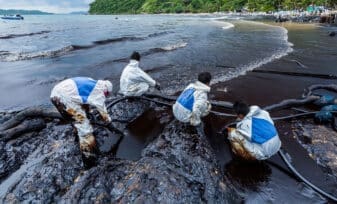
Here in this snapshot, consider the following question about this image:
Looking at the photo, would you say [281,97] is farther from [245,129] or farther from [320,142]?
[245,129]

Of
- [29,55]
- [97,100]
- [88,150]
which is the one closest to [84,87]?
[97,100]

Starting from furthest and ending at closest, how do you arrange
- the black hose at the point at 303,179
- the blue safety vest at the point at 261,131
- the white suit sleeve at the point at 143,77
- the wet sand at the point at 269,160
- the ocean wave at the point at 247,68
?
1. the ocean wave at the point at 247,68
2. the white suit sleeve at the point at 143,77
3. the blue safety vest at the point at 261,131
4. the wet sand at the point at 269,160
5. the black hose at the point at 303,179

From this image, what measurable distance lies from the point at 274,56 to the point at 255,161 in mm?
12221

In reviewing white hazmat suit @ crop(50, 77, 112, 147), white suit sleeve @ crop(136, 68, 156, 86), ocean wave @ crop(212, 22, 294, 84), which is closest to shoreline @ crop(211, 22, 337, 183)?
ocean wave @ crop(212, 22, 294, 84)

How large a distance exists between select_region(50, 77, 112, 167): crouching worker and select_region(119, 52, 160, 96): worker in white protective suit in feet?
6.51

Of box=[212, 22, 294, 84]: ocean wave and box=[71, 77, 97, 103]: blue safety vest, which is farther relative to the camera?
box=[212, 22, 294, 84]: ocean wave

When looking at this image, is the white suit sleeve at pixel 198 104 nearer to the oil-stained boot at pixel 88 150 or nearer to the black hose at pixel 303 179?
the black hose at pixel 303 179

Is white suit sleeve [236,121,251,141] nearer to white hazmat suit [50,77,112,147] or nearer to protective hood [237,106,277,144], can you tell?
protective hood [237,106,277,144]

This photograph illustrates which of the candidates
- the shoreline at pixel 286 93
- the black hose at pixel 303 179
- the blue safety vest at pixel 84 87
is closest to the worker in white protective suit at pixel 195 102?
the shoreline at pixel 286 93

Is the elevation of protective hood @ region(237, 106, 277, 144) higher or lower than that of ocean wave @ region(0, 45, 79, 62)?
lower

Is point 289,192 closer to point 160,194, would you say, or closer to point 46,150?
point 160,194

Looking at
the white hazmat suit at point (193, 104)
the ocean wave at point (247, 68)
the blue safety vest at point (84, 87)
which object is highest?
the blue safety vest at point (84, 87)

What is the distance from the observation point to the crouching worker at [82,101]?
484cm

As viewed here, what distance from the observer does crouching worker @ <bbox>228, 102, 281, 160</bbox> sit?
469cm
